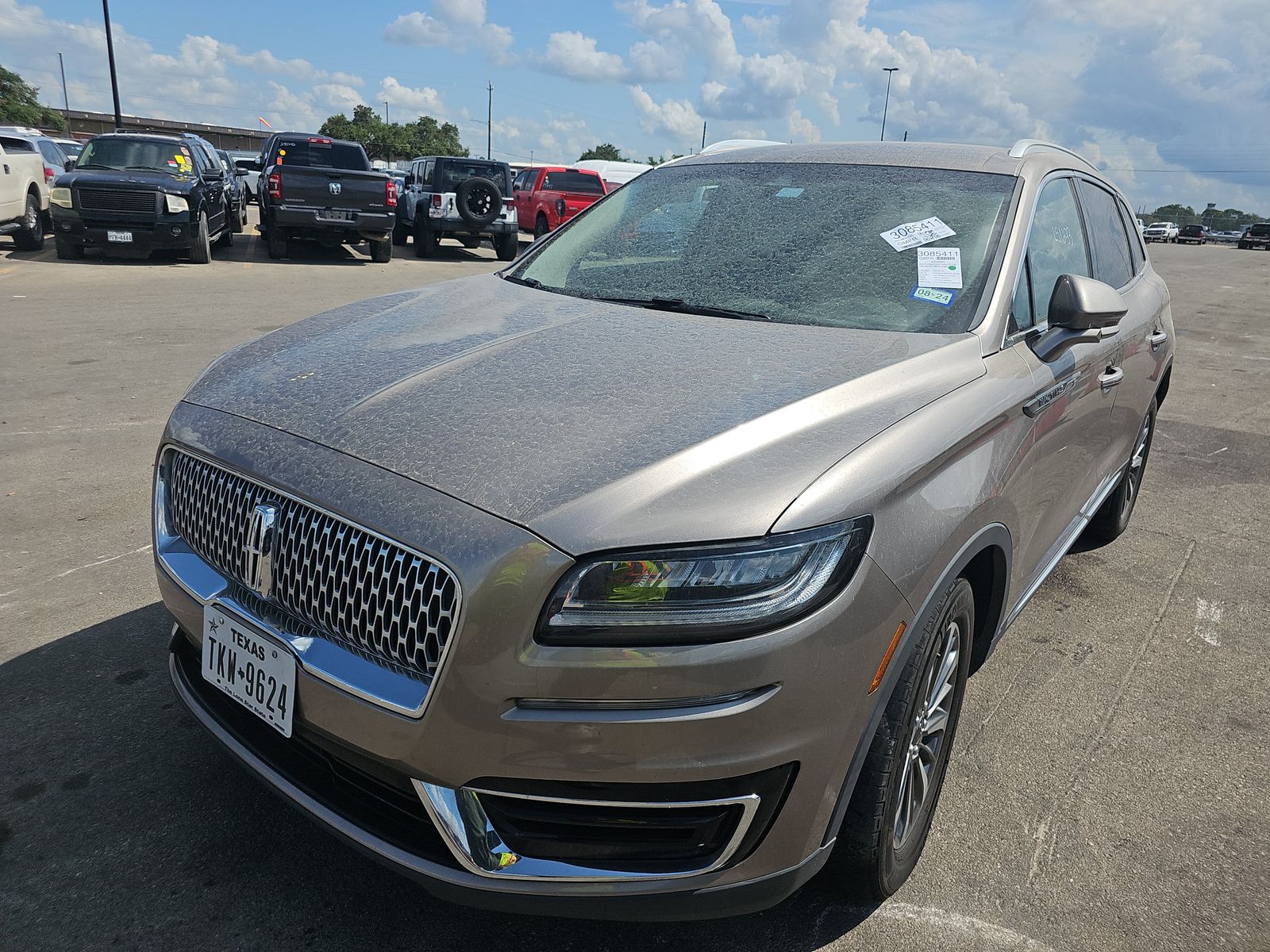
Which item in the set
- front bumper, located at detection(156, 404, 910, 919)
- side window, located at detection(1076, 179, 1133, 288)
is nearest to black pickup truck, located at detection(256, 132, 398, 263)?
side window, located at detection(1076, 179, 1133, 288)

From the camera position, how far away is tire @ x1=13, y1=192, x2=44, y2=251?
15.2 m

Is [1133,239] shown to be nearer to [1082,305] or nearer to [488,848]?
Answer: [1082,305]

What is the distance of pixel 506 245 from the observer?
18.8m

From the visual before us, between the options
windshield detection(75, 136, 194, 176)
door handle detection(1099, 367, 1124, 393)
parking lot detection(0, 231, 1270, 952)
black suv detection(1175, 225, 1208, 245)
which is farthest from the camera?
black suv detection(1175, 225, 1208, 245)

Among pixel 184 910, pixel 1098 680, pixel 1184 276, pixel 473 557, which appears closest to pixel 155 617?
pixel 184 910

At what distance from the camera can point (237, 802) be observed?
2.54 metres

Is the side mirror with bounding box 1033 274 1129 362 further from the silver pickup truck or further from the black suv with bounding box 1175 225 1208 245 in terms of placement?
the black suv with bounding box 1175 225 1208 245

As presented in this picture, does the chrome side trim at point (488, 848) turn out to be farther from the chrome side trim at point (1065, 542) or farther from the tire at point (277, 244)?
the tire at point (277, 244)

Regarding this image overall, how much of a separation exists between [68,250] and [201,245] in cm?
202

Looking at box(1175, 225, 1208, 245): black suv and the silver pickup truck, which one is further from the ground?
the silver pickup truck

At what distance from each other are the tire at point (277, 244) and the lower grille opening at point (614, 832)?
52.8 feet

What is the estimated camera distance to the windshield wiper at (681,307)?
2832 millimetres

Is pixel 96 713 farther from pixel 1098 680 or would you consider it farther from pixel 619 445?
pixel 1098 680

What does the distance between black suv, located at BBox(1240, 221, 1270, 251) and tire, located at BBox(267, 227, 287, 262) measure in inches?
2219
